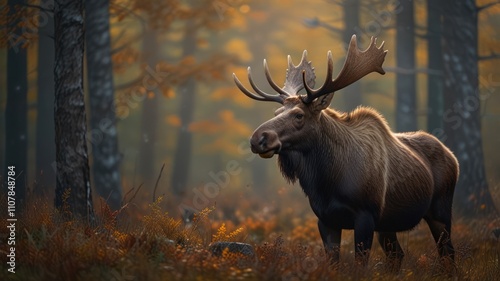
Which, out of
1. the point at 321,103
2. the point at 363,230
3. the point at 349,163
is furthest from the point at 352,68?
the point at 363,230

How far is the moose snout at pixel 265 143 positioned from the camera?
612 cm

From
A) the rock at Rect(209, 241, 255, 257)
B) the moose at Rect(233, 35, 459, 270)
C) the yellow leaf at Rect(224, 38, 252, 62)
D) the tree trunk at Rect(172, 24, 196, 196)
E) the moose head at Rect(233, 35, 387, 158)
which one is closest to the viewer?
the rock at Rect(209, 241, 255, 257)

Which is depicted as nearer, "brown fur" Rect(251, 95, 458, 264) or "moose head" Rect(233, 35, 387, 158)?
"moose head" Rect(233, 35, 387, 158)

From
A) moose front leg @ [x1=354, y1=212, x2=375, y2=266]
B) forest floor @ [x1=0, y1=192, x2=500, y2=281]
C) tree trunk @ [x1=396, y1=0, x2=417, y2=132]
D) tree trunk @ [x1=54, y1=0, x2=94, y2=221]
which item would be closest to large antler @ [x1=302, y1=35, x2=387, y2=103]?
moose front leg @ [x1=354, y1=212, x2=375, y2=266]

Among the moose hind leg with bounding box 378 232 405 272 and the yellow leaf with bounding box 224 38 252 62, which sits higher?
the yellow leaf with bounding box 224 38 252 62

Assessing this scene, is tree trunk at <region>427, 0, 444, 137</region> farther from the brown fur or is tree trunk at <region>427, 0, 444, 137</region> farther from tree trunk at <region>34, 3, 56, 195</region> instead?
tree trunk at <region>34, 3, 56, 195</region>

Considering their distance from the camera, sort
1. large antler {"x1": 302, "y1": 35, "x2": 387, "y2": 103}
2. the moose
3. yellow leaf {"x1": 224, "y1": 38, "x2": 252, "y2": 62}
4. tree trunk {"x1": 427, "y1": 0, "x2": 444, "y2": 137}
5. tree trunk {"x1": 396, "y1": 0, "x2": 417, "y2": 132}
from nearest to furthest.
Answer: the moose < large antler {"x1": 302, "y1": 35, "x2": 387, "y2": 103} < tree trunk {"x1": 427, "y1": 0, "x2": 444, "y2": 137} < tree trunk {"x1": 396, "y1": 0, "x2": 417, "y2": 132} < yellow leaf {"x1": 224, "y1": 38, "x2": 252, "y2": 62}

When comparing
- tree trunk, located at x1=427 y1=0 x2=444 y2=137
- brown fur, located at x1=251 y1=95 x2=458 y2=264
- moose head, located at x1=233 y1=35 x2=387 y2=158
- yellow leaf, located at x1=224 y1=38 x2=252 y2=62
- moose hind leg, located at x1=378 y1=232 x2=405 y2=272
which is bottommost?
moose hind leg, located at x1=378 y1=232 x2=405 y2=272

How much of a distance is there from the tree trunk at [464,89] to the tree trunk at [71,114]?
807 centimetres

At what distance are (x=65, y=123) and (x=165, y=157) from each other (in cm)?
2224

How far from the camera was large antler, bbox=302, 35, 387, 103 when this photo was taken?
657 centimetres

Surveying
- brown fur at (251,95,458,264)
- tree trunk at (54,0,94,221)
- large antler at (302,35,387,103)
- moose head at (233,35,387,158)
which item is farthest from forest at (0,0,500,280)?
large antler at (302,35,387,103)

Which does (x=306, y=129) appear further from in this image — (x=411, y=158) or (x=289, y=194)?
→ (x=289, y=194)

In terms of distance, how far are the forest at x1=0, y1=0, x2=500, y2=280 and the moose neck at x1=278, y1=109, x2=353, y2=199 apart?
72cm
